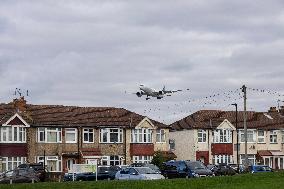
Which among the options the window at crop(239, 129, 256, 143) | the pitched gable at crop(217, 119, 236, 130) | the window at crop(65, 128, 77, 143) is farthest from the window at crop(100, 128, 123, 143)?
the window at crop(239, 129, 256, 143)

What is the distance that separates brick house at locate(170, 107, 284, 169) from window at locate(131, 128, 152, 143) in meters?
9.09

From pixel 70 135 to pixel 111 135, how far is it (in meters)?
5.42

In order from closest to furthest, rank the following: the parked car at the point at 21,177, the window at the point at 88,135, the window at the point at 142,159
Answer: the parked car at the point at 21,177, the window at the point at 88,135, the window at the point at 142,159

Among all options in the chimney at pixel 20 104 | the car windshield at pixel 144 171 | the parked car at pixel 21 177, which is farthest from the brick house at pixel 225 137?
the car windshield at pixel 144 171

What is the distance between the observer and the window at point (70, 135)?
74.8m

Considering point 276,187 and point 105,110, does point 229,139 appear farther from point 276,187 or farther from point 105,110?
point 276,187

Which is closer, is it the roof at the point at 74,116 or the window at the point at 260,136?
the roof at the point at 74,116

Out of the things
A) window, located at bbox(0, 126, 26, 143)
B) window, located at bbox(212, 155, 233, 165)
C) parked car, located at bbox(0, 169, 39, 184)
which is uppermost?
window, located at bbox(0, 126, 26, 143)

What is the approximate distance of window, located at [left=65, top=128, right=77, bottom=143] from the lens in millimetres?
74750

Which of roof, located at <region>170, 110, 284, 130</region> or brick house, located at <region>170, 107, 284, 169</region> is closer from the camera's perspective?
brick house, located at <region>170, 107, 284, 169</region>

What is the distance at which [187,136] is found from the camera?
88.9m

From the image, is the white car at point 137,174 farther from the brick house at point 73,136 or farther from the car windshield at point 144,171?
the brick house at point 73,136

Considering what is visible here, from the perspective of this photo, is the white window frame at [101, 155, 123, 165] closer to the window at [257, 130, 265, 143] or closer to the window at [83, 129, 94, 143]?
the window at [83, 129, 94, 143]

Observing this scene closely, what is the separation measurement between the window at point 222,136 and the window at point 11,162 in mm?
29216
